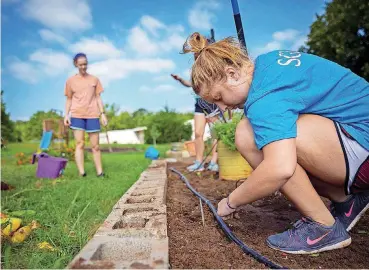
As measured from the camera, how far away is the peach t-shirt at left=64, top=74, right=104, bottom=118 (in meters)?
4.09

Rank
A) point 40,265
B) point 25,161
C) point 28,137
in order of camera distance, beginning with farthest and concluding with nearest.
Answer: point 28,137
point 25,161
point 40,265

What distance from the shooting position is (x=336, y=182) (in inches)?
58.8

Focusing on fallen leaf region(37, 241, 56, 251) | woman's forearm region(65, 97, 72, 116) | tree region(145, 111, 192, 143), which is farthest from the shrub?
tree region(145, 111, 192, 143)

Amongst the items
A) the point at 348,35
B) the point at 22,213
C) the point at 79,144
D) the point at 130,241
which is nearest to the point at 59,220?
the point at 22,213

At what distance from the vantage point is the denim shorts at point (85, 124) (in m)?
4.10

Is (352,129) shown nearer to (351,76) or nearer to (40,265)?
(351,76)

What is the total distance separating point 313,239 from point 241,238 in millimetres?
325

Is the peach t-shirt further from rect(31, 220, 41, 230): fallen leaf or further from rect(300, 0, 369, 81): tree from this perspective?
rect(300, 0, 369, 81): tree

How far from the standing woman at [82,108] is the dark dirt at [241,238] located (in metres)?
2.10

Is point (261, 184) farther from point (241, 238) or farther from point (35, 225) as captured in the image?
point (35, 225)

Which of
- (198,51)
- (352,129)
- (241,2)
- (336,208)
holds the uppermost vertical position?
(241,2)

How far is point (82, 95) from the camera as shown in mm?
4109

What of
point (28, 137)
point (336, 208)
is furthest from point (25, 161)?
point (28, 137)

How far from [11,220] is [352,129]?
5.67 feet
